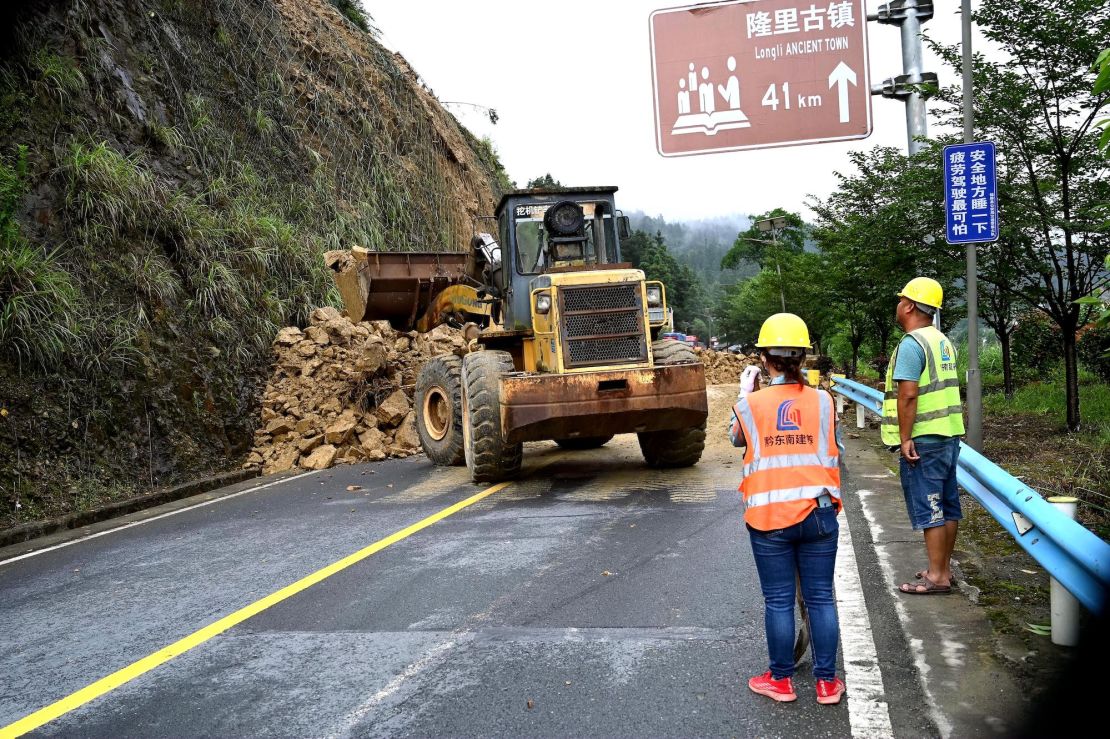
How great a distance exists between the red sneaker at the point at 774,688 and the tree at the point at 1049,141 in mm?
8413

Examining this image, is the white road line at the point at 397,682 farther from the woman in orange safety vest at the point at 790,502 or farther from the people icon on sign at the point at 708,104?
the people icon on sign at the point at 708,104

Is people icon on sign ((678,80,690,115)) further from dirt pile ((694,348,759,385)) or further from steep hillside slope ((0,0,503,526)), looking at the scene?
dirt pile ((694,348,759,385))

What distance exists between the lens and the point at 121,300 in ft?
41.0

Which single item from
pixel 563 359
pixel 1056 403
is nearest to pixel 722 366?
pixel 1056 403

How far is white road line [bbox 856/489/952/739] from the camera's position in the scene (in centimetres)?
356

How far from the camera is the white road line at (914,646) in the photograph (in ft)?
11.7

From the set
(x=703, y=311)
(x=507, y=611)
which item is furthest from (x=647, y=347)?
(x=703, y=311)

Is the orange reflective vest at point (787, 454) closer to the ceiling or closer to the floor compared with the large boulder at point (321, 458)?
closer to the ceiling

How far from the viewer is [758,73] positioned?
12664mm

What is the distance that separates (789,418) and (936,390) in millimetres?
1661

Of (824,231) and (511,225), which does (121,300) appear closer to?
(511,225)

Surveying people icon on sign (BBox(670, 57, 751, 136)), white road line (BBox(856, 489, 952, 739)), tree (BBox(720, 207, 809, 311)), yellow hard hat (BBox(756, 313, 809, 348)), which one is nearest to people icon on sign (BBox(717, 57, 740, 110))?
people icon on sign (BBox(670, 57, 751, 136))

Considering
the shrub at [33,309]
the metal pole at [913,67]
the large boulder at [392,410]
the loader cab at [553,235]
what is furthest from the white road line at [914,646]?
the shrub at [33,309]

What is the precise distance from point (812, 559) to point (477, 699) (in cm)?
155
